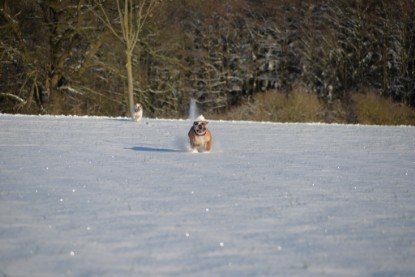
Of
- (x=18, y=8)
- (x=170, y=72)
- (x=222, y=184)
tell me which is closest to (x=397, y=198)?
(x=222, y=184)

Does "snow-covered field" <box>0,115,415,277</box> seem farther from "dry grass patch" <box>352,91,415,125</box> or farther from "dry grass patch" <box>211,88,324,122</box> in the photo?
"dry grass patch" <box>352,91,415,125</box>

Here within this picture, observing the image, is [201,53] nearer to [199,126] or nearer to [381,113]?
[381,113]

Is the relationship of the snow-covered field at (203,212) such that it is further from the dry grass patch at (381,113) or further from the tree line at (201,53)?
the tree line at (201,53)

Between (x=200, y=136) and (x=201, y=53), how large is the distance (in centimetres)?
2974

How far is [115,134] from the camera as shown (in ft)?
49.7

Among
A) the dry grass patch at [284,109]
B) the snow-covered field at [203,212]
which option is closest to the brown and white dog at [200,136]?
the snow-covered field at [203,212]

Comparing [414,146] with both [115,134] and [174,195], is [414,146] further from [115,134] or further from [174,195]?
[174,195]

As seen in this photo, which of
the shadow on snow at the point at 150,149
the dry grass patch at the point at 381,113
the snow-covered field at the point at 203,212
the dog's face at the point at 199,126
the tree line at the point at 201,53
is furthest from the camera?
the tree line at the point at 201,53

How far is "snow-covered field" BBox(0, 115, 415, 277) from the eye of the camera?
4484mm

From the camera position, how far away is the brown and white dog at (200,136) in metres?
11.0

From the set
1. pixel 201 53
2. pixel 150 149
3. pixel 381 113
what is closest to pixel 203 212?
pixel 150 149

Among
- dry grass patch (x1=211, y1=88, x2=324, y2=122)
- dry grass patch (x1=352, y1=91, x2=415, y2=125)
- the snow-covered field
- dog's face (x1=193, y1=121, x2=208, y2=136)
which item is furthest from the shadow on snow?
dry grass patch (x1=352, y1=91, x2=415, y2=125)

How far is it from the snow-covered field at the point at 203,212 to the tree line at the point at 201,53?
65.7 feet

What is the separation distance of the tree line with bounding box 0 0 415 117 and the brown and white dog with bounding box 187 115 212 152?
1904 centimetres
